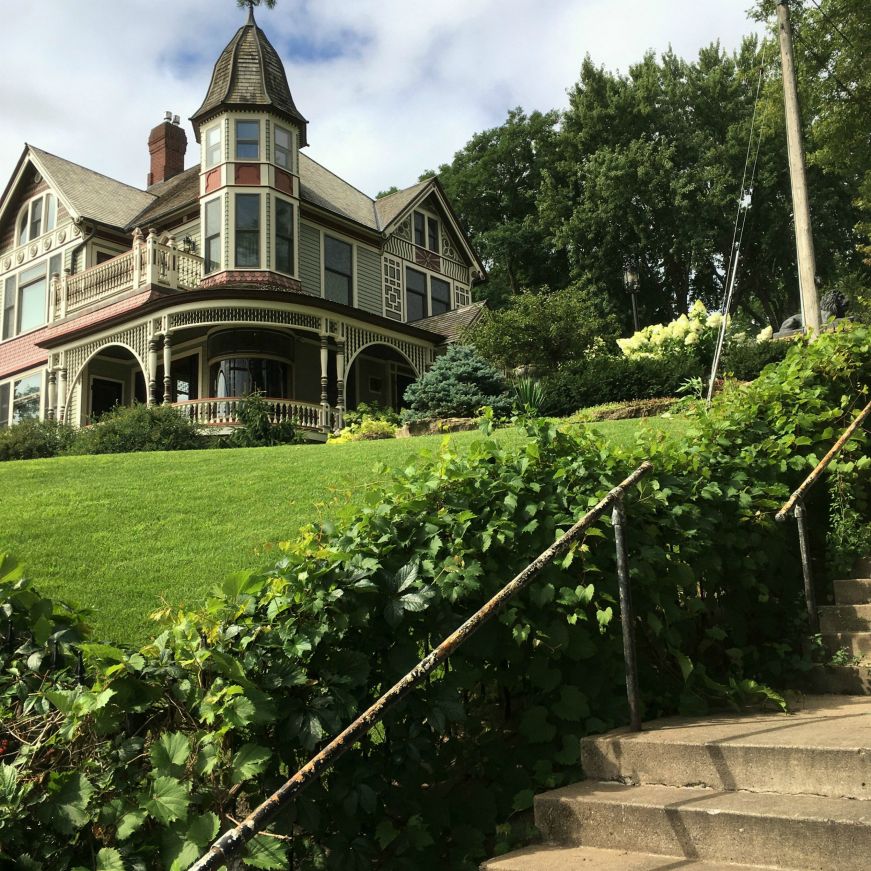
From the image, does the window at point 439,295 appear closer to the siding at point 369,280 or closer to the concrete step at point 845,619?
the siding at point 369,280

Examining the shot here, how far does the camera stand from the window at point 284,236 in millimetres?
23969

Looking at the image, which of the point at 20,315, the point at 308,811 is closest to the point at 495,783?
the point at 308,811

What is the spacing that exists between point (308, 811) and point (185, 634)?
0.79 m

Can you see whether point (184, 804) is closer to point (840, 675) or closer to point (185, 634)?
point (185, 634)

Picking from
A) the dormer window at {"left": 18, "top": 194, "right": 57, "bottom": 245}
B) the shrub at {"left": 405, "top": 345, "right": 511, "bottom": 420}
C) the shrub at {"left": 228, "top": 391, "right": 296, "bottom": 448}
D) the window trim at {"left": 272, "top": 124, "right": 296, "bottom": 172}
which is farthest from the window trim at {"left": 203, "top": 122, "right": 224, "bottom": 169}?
the shrub at {"left": 405, "top": 345, "right": 511, "bottom": 420}

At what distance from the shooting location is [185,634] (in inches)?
127

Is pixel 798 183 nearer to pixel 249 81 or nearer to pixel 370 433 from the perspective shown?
pixel 370 433

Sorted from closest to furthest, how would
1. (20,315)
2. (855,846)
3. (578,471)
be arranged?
(855,846), (578,471), (20,315)

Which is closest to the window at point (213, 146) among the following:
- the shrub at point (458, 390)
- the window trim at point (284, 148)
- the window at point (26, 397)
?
the window trim at point (284, 148)

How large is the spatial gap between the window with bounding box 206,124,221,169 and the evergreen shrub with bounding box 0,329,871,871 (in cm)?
2243

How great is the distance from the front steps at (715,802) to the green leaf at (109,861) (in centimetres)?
128

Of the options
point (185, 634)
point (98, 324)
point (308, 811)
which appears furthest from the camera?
point (98, 324)

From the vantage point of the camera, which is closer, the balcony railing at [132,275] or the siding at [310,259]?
the balcony railing at [132,275]

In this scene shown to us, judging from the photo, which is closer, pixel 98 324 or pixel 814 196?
→ pixel 98 324
